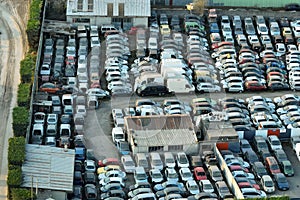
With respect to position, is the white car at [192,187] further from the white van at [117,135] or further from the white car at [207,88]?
the white car at [207,88]

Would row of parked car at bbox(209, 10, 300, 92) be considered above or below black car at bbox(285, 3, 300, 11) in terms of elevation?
below

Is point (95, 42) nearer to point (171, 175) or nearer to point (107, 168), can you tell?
point (107, 168)

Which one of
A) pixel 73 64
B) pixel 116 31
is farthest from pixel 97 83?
pixel 116 31

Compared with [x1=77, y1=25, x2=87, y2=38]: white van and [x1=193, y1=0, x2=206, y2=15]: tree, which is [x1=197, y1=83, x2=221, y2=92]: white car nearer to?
[x1=77, y1=25, x2=87, y2=38]: white van

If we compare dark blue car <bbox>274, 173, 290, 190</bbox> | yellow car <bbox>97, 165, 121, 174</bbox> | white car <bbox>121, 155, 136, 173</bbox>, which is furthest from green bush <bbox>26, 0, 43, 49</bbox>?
dark blue car <bbox>274, 173, 290, 190</bbox>

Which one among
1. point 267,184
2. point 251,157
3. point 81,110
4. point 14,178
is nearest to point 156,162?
point 251,157

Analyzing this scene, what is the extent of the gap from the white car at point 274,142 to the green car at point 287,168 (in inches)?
71.4

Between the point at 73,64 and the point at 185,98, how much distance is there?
8.54 meters

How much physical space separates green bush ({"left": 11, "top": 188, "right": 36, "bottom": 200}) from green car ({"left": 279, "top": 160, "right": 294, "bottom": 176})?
15248mm

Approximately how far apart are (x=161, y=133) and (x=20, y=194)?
1116cm

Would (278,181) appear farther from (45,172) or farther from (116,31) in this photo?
(116,31)

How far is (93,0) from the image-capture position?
254ft

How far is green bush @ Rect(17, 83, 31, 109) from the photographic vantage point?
6450cm

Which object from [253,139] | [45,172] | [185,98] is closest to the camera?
[45,172]
